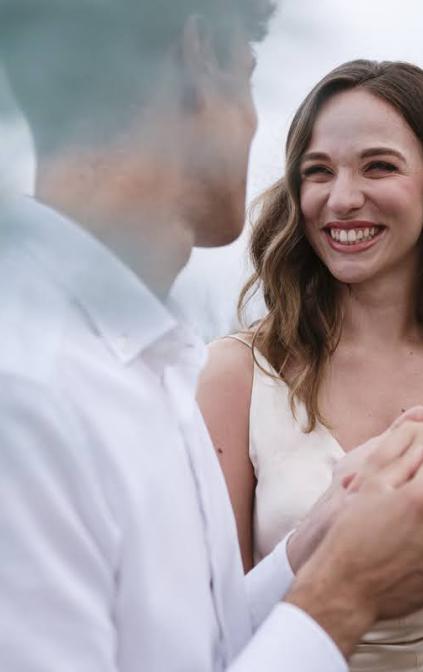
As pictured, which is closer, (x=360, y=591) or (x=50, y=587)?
(x=50, y=587)

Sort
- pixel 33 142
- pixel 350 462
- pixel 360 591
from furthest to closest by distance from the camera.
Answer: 1. pixel 350 462
2. pixel 360 591
3. pixel 33 142

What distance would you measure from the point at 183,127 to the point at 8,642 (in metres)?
0.34

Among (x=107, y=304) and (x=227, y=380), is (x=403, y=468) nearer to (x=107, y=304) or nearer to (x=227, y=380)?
(x=107, y=304)

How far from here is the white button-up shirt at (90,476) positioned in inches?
22.1

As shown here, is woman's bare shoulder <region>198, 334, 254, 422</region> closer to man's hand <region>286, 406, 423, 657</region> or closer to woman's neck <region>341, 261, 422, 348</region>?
woman's neck <region>341, 261, 422, 348</region>

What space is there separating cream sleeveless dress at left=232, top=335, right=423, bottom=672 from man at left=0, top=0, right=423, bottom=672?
125 cm

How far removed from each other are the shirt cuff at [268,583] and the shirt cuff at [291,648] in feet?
0.85

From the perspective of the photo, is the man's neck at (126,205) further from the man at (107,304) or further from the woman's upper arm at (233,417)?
the woman's upper arm at (233,417)

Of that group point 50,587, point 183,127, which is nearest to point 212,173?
point 183,127

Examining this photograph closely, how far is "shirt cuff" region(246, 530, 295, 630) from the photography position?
41.8 inches

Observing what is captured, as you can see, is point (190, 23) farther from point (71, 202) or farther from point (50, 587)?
point (50, 587)

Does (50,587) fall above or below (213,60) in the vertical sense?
below

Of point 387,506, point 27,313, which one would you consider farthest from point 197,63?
point 387,506

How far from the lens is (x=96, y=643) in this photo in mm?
598
